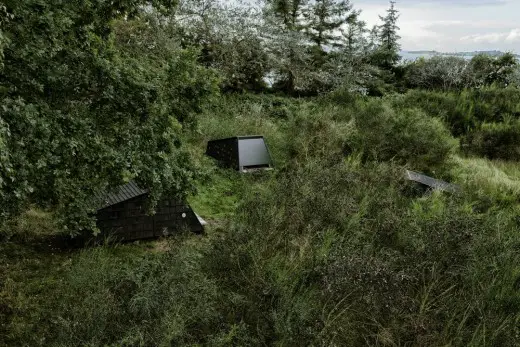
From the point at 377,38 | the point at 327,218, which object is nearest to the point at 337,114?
the point at 327,218

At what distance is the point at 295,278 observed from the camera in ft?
13.2

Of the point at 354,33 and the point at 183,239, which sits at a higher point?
the point at 354,33

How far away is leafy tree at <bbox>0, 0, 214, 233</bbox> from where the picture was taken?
3184 mm

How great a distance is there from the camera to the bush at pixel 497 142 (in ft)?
38.3

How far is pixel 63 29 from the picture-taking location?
3533 mm

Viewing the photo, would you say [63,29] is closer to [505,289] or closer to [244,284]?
[244,284]

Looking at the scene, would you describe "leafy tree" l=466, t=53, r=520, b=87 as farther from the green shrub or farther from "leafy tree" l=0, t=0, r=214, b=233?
the green shrub

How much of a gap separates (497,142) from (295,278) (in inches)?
410

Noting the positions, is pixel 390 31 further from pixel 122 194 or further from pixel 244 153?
pixel 122 194

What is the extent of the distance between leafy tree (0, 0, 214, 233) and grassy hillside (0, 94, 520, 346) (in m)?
0.79

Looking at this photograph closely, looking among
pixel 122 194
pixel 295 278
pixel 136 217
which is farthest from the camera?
pixel 136 217

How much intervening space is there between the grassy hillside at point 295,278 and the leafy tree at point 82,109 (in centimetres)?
79

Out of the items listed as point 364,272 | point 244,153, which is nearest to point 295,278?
point 364,272

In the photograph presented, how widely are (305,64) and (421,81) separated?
650 cm
